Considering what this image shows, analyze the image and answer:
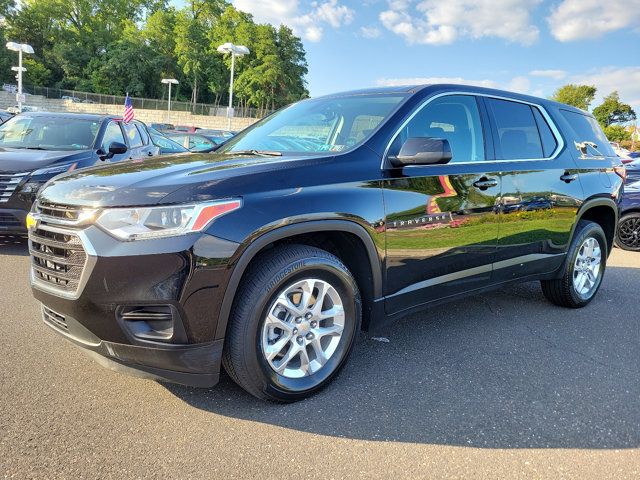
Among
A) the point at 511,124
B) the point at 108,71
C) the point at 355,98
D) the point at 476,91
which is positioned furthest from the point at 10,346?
the point at 108,71

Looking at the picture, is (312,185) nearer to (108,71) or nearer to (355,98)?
(355,98)

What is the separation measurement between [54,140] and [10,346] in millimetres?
4233

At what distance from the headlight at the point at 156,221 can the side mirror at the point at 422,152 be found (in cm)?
121

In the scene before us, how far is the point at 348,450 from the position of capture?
7.84 ft

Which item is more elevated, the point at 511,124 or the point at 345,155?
the point at 511,124

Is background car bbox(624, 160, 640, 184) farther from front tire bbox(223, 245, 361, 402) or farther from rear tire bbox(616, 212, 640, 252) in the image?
front tire bbox(223, 245, 361, 402)

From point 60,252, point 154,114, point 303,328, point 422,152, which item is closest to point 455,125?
point 422,152

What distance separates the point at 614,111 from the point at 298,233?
7921 centimetres

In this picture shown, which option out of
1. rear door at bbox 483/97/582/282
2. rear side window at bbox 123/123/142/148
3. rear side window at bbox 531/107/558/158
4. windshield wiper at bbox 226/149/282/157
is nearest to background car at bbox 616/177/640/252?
rear door at bbox 483/97/582/282

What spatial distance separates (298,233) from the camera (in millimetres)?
2592

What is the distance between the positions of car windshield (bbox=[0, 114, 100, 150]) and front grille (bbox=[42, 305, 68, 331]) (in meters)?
4.37

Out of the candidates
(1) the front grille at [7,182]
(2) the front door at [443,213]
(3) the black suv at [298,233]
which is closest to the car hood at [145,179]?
(3) the black suv at [298,233]

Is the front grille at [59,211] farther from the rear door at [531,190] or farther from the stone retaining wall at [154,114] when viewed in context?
the stone retaining wall at [154,114]

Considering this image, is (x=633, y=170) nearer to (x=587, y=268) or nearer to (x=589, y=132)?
(x=589, y=132)
